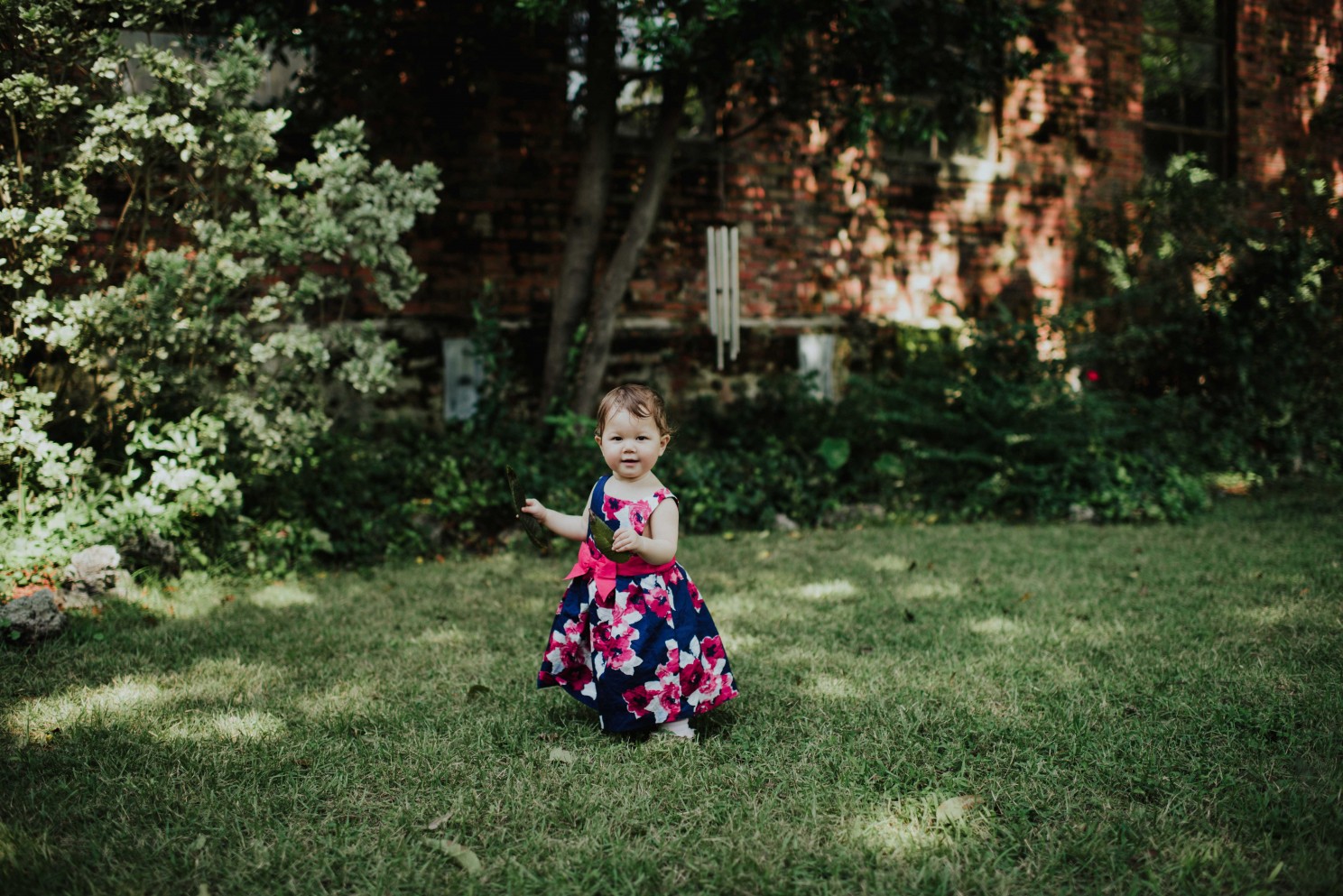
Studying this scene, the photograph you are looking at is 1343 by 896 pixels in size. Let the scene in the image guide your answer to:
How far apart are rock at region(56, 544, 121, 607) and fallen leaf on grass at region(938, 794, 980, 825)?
3854 mm

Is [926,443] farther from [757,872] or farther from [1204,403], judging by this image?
[757,872]

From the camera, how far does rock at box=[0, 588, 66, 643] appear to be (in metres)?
3.52

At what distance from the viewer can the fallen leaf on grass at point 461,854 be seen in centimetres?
207

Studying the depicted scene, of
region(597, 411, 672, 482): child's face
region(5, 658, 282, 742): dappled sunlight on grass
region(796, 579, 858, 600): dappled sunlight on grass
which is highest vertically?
region(597, 411, 672, 482): child's face

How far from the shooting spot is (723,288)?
740 cm

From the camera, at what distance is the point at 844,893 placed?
6.48 ft

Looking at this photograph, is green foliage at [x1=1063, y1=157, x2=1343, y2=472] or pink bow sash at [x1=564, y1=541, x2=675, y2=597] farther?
green foliage at [x1=1063, y1=157, x2=1343, y2=472]

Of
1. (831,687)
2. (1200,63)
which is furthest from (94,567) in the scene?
(1200,63)

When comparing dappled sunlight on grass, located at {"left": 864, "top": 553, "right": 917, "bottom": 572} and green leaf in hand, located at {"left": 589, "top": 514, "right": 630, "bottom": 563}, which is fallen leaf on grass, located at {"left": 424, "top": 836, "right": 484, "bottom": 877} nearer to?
green leaf in hand, located at {"left": 589, "top": 514, "right": 630, "bottom": 563}

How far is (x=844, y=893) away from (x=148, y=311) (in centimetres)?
417

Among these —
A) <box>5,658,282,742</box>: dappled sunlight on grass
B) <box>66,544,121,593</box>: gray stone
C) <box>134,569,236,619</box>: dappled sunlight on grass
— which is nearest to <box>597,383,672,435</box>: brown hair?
<box>5,658,282,742</box>: dappled sunlight on grass

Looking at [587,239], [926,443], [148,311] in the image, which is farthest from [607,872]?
[926,443]

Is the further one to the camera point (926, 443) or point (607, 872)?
point (926, 443)

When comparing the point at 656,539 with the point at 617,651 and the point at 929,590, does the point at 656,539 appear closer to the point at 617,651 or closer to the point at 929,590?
the point at 617,651
